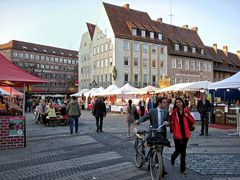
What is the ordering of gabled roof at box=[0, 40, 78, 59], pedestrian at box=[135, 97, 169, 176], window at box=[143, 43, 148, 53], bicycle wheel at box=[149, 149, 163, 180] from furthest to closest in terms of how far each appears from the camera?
gabled roof at box=[0, 40, 78, 59]
window at box=[143, 43, 148, 53]
pedestrian at box=[135, 97, 169, 176]
bicycle wheel at box=[149, 149, 163, 180]

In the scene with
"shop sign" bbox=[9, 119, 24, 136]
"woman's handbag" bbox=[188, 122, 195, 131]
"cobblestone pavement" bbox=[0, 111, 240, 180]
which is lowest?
"cobblestone pavement" bbox=[0, 111, 240, 180]

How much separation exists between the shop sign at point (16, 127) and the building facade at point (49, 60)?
76817 millimetres

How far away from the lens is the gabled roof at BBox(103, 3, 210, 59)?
4963cm

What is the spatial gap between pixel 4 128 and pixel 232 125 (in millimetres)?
12740

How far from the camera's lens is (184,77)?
5631 centimetres

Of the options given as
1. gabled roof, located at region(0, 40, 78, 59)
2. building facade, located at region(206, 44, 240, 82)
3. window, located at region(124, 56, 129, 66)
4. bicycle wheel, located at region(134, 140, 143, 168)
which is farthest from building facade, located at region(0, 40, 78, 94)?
bicycle wheel, located at region(134, 140, 143, 168)

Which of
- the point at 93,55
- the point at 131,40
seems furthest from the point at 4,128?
the point at 93,55

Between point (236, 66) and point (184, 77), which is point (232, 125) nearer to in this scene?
point (184, 77)

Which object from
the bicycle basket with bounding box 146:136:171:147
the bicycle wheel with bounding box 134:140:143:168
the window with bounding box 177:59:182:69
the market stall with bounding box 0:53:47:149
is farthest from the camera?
the window with bounding box 177:59:182:69

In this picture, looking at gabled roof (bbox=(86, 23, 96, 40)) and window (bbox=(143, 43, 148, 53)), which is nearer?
window (bbox=(143, 43, 148, 53))

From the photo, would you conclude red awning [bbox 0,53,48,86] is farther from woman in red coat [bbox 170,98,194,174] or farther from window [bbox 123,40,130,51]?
window [bbox 123,40,130,51]

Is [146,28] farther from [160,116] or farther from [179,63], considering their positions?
[160,116]

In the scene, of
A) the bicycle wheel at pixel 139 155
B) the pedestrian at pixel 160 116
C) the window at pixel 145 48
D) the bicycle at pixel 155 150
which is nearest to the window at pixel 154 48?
the window at pixel 145 48

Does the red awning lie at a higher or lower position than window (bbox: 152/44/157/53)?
lower
